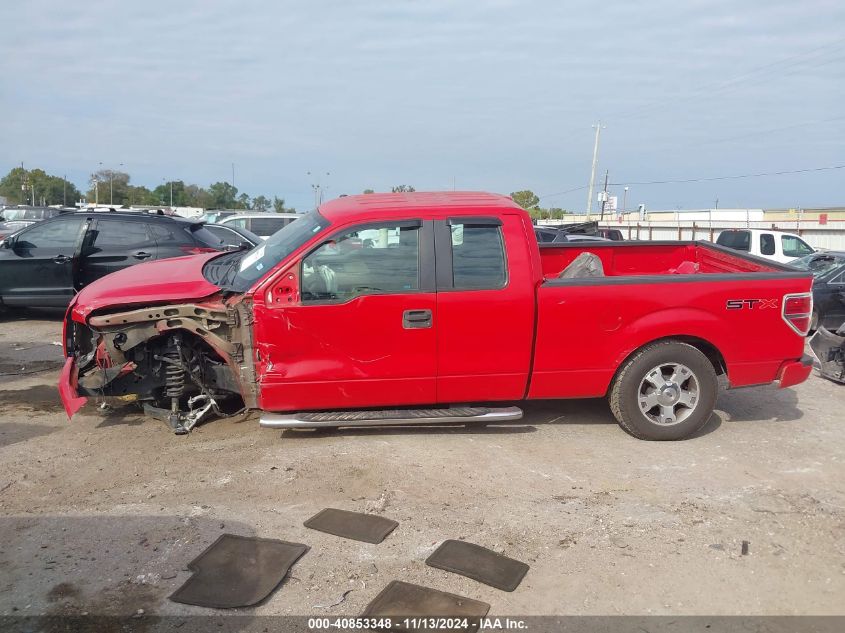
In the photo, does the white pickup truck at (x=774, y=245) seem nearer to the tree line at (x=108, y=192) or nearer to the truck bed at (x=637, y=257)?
the truck bed at (x=637, y=257)

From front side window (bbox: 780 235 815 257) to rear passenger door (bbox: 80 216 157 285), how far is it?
14.4 m

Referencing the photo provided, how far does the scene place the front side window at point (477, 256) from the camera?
16.3 ft

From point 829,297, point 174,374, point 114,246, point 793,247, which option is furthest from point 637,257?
point 793,247

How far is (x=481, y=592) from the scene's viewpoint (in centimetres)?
330

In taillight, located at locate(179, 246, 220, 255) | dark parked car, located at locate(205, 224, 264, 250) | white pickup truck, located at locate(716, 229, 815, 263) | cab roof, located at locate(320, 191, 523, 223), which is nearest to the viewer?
cab roof, located at locate(320, 191, 523, 223)

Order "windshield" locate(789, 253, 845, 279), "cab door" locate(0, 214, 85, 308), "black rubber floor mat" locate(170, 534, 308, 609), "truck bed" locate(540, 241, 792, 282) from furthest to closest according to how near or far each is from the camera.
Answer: "windshield" locate(789, 253, 845, 279), "cab door" locate(0, 214, 85, 308), "truck bed" locate(540, 241, 792, 282), "black rubber floor mat" locate(170, 534, 308, 609)

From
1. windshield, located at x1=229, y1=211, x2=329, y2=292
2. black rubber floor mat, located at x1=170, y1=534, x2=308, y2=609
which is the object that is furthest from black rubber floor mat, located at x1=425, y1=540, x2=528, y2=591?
windshield, located at x1=229, y1=211, x2=329, y2=292

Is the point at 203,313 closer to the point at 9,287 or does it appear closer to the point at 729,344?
the point at 729,344

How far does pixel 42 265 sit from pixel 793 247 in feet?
52.9

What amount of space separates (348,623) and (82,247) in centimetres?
823

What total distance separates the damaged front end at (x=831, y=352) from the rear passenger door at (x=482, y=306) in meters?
4.32

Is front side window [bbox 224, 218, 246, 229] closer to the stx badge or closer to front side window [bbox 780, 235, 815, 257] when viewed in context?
front side window [bbox 780, 235, 815, 257]

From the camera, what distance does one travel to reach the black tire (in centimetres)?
520

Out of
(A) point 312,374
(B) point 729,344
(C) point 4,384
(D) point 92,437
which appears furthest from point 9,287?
(B) point 729,344
